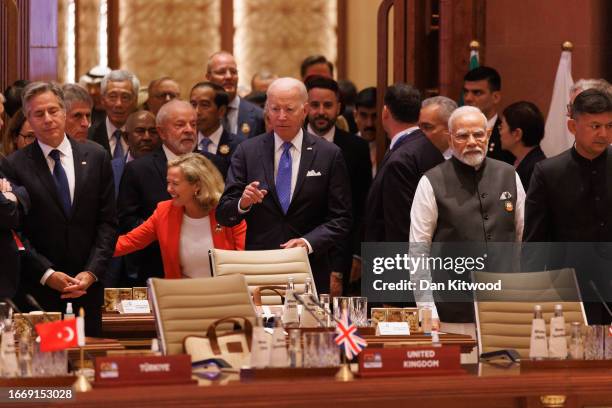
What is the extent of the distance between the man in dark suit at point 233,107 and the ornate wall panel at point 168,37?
356 centimetres

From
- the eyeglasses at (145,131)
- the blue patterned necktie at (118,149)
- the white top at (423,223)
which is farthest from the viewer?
the blue patterned necktie at (118,149)

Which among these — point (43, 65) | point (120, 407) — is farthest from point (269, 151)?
point (43, 65)

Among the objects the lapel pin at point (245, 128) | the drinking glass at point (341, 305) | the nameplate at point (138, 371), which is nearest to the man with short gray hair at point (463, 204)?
the drinking glass at point (341, 305)

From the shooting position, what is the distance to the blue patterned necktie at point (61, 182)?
6031mm

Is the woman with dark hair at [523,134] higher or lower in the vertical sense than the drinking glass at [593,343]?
higher

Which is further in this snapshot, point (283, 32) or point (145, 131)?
point (283, 32)

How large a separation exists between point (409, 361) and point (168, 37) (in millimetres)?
8555

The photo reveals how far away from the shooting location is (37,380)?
4047 millimetres

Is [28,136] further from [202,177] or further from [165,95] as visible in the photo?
[165,95]

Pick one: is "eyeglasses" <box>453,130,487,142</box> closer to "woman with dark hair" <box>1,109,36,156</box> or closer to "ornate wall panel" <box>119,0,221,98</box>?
"woman with dark hair" <box>1,109,36,156</box>

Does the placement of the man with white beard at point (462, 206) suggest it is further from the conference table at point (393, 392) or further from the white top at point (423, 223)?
the conference table at point (393, 392)

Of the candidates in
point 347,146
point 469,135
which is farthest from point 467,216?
point 347,146

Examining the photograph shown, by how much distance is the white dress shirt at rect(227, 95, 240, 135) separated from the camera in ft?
27.3

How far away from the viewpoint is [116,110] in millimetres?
8180
